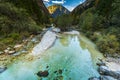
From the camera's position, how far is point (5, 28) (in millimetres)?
30953

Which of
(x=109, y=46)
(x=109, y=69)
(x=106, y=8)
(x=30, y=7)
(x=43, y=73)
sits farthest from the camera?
(x=30, y=7)

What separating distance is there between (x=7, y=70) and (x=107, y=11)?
39.7 m

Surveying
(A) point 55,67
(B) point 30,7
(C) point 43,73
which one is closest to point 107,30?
(A) point 55,67

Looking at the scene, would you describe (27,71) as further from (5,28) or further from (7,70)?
(5,28)

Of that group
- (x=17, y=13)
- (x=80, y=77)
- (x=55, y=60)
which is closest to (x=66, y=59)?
(x=55, y=60)

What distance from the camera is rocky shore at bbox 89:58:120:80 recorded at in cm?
1587

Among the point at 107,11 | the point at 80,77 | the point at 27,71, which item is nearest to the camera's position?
the point at 80,77

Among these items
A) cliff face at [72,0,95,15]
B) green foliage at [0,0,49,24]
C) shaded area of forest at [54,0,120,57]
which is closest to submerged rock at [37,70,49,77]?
shaded area of forest at [54,0,120,57]

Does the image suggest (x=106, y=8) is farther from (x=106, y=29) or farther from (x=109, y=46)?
(x=109, y=46)

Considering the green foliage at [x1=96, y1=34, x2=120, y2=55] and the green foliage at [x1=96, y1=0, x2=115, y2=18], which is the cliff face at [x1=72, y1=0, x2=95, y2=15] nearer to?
the green foliage at [x1=96, y1=0, x2=115, y2=18]

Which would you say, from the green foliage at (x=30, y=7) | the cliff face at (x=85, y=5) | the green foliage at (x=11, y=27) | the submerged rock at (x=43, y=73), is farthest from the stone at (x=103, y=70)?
the cliff face at (x=85, y=5)

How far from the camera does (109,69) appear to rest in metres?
17.7

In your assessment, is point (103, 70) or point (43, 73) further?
point (103, 70)

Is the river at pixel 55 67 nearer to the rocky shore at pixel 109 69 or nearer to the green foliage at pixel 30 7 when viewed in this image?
the rocky shore at pixel 109 69
